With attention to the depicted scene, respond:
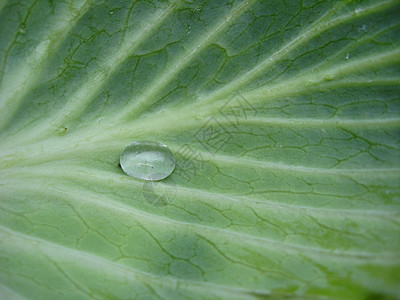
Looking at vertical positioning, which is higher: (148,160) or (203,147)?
(203,147)

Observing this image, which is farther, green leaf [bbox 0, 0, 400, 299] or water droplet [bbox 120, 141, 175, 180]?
water droplet [bbox 120, 141, 175, 180]

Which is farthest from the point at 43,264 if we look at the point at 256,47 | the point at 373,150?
the point at 373,150

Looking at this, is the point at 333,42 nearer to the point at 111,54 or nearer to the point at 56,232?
the point at 111,54

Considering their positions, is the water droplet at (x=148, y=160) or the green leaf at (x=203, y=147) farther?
the water droplet at (x=148, y=160)
